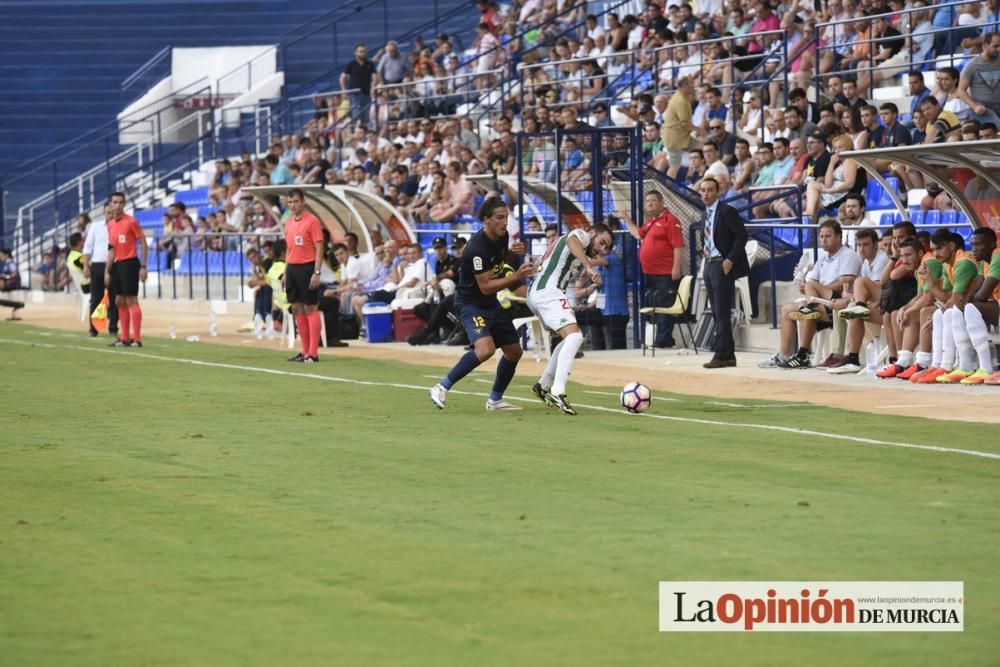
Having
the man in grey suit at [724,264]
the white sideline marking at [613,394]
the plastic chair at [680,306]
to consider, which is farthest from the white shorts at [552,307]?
the plastic chair at [680,306]

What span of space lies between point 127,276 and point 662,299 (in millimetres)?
7504

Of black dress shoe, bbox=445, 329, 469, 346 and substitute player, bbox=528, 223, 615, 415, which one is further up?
substitute player, bbox=528, 223, 615, 415

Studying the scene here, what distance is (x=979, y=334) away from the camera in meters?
16.9

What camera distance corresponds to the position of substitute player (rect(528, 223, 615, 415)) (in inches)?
587

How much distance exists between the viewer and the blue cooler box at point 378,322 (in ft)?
85.7

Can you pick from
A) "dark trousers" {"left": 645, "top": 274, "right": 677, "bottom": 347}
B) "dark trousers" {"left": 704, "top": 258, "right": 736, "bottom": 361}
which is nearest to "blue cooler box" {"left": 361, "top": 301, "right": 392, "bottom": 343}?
"dark trousers" {"left": 645, "top": 274, "right": 677, "bottom": 347}

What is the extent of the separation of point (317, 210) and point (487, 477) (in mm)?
20330

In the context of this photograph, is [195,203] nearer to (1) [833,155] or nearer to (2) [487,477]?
(1) [833,155]

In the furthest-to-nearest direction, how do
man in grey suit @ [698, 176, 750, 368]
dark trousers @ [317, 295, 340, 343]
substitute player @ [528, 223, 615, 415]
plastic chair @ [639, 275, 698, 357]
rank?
dark trousers @ [317, 295, 340, 343], plastic chair @ [639, 275, 698, 357], man in grey suit @ [698, 176, 750, 368], substitute player @ [528, 223, 615, 415]

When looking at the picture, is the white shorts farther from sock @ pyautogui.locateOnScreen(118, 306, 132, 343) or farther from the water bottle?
sock @ pyautogui.locateOnScreen(118, 306, 132, 343)

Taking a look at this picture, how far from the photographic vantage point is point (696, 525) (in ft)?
29.4

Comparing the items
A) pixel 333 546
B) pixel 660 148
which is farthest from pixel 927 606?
pixel 660 148

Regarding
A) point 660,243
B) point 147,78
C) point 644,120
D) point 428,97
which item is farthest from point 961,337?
point 147,78

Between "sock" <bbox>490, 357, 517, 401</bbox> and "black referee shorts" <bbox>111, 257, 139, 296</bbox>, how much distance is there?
10321mm
